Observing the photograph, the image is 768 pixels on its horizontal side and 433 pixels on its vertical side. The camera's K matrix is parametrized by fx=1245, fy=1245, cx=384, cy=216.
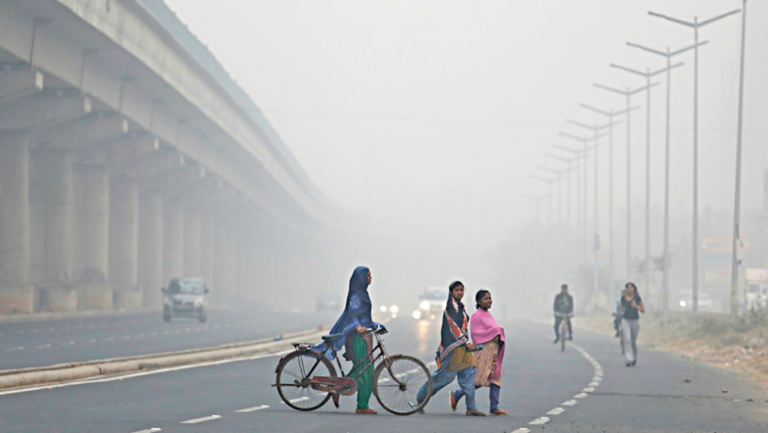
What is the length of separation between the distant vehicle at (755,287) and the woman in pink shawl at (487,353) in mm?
49196

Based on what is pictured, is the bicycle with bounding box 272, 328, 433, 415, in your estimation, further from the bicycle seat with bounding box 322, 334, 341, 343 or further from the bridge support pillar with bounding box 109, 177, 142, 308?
the bridge support pillar with bounding box 109, 177, 142, 308

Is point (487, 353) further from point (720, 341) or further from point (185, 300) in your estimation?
point (185, 300)

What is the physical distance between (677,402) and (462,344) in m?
4.48

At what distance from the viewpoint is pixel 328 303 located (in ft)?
324

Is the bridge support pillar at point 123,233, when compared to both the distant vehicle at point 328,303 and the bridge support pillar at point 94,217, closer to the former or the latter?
the bridge support pillar at point 94,217

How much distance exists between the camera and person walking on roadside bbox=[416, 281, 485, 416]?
14.6 metres

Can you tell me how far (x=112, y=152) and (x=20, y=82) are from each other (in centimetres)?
2081

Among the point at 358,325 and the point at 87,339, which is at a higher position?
the point at 358,325

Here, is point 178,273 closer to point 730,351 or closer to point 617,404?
point 730,351

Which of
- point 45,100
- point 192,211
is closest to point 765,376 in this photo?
point 45,100

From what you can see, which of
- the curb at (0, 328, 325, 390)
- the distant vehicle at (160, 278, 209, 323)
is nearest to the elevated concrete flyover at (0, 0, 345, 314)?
the distant vehicle at (160, 278, 209, 323)

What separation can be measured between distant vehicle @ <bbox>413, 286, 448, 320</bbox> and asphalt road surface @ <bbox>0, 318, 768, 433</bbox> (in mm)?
39020

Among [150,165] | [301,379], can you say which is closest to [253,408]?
[301,379]

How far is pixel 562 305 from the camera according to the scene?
34.8m
